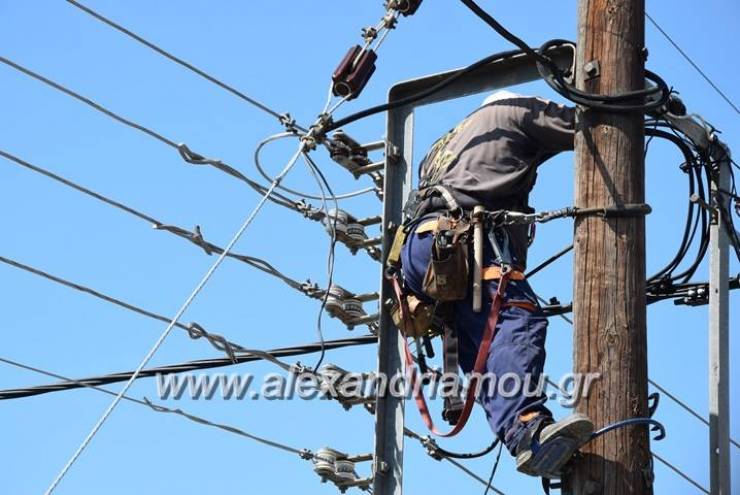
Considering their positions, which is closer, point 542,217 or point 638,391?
point 638,391

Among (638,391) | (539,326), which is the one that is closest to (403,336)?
(539,326)

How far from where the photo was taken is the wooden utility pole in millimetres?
5758

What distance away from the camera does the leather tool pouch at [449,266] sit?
639cm

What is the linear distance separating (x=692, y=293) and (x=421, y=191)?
213 centimetres

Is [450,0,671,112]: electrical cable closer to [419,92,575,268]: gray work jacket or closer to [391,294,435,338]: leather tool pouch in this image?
[419,92,575,268]: gray work jacket

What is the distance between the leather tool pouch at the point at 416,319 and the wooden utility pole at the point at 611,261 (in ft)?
3.30

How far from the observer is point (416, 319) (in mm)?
6875

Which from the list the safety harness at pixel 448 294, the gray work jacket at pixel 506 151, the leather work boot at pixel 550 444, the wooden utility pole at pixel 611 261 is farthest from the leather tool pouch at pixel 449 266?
the leather work boot at pixel 550 444

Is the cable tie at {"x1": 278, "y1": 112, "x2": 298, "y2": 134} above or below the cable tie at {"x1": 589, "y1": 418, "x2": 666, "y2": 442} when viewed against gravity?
above

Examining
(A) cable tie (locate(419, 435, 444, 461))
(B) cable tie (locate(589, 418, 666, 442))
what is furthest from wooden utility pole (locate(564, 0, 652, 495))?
(A) cable tie (locate(419, 435, 444, 461))

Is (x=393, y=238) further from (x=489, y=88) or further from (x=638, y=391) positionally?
(x=638, y=391)

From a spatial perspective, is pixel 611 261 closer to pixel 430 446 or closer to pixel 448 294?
pixel 448 294

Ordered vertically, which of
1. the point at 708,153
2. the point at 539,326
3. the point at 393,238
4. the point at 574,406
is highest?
the point at 708,153

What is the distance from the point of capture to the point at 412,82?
25.2 ft
